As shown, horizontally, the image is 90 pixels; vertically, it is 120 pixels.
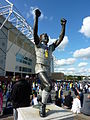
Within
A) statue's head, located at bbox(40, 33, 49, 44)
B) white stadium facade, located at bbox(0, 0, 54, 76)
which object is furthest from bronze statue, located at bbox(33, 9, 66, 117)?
white stadium facade, located at bbox(0, 0, 54, 76)

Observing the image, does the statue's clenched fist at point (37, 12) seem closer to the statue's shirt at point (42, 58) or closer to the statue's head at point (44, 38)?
the statue's head at point (44, 38)

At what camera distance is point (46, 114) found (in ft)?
9.93

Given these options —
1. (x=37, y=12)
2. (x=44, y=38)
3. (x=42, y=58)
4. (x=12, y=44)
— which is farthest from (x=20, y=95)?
(x=12, y=44)

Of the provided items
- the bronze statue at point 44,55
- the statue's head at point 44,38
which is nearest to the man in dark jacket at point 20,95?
the bronze statue at point 44,55

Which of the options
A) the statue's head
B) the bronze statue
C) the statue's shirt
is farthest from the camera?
the statue's head

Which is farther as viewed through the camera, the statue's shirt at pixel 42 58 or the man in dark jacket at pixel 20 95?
the man in dark jacket at pixel 20 95

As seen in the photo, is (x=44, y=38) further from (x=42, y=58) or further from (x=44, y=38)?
(x=42, y=58)

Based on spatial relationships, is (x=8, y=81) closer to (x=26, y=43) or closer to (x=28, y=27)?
(x=28, y=27)

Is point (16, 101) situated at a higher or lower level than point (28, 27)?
lower

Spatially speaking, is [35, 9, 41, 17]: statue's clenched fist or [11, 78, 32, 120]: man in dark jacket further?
[11, 78, 32, 120]: man in dark jacket

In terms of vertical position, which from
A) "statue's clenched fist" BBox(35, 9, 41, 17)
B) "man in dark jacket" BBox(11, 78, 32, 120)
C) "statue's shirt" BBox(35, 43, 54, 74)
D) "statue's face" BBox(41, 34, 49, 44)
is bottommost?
"man in dark jacket" BBox(11, 78, 32, 120)

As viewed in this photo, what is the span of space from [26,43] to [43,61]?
1719 inches

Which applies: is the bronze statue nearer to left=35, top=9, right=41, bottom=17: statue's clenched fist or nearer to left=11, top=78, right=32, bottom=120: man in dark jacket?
left=35, top=9, right=41, bottom=17: statue's clenched fist

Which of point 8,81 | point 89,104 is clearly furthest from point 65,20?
point 8,81
